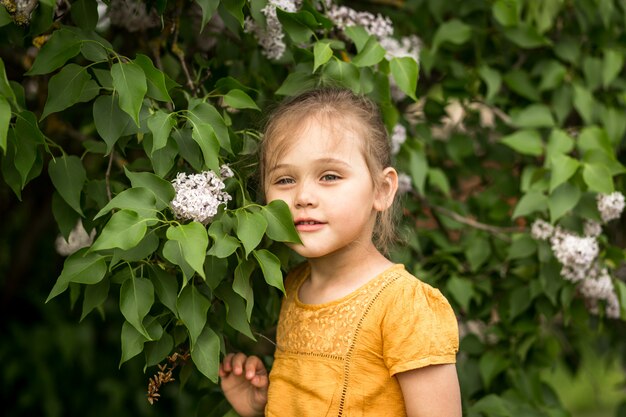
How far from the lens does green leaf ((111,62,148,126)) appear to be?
1688 millimetres

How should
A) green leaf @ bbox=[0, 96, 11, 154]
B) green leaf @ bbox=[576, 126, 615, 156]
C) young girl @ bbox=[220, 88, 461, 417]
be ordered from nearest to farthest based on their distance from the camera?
green leaf @ bbox=[0, 96, 11, 154]
young girl @ bbox=[220, 88, 461, 417]
green leaf @ bbox=[576, 126, 615, 156]

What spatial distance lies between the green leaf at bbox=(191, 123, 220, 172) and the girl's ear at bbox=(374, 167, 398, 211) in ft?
1.21

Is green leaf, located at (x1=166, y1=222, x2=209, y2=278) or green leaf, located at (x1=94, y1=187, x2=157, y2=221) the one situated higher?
green leaf, located at (x1=94, y1=187, x2=157, y2=221)

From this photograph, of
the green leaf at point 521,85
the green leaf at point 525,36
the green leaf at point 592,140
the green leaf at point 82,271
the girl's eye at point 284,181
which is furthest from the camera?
the green leaf at point 521,85

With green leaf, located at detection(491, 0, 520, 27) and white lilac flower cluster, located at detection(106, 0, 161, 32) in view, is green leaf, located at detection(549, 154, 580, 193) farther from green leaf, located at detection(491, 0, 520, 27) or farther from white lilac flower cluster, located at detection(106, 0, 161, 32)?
white lilac flower cluster, located at detection(106, 0, 161, 32)

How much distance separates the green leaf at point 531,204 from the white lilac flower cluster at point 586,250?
0.13 ft

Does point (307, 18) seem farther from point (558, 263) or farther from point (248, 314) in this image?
point (558, 263)

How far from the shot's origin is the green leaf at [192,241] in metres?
1.54

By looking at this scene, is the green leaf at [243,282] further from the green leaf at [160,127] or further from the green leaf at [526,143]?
the green leaf at [526,143]

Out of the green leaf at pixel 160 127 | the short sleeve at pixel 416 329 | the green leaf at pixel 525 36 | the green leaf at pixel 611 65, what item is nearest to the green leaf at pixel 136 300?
the green leaf at pixel 160 127

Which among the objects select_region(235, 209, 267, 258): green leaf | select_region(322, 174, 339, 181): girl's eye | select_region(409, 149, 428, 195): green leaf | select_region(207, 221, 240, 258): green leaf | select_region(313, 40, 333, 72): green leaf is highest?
select_region(313, 40, 333, 72): green leaf

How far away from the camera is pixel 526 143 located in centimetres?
271

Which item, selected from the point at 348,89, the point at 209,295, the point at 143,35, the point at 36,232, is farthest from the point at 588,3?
the point at 36,232

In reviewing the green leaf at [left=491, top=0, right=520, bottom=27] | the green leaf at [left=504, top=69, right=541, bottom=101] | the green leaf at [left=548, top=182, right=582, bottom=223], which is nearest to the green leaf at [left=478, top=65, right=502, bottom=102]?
the green leaf at [left=504, top=69, right=541, bottom=101]
